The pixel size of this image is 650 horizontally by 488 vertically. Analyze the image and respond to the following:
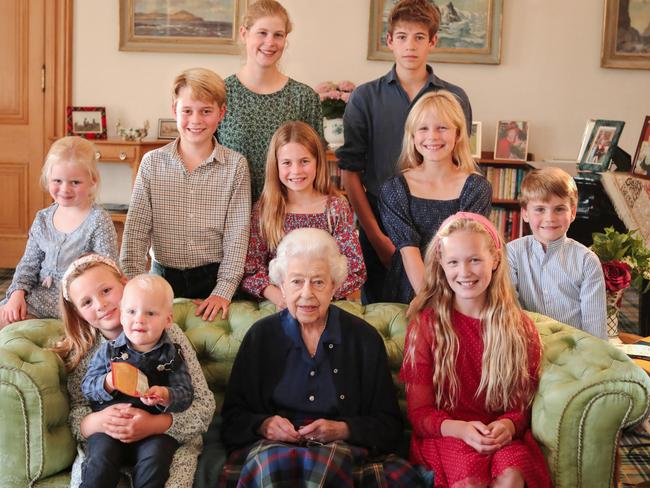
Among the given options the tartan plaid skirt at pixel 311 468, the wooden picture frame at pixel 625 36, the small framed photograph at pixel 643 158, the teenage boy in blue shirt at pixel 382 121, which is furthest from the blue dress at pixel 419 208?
the wooden picture frame at pixel 625 36

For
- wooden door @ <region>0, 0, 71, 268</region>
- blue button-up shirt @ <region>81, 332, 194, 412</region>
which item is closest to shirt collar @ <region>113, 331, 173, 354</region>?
blue button-up shirt @ <region>81, 332, 194, 412</region>

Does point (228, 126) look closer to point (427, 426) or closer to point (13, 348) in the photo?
point (13, 348)

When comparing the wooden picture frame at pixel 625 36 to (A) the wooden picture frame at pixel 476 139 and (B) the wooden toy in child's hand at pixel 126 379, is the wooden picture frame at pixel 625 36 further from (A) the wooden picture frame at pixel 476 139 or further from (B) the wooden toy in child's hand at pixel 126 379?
(B) the wooden toy in child's hand at pixel 126 379

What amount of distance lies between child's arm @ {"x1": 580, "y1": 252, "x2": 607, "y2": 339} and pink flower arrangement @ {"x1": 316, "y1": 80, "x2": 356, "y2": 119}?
Answer: 3.16 m

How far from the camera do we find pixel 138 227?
2889 mm

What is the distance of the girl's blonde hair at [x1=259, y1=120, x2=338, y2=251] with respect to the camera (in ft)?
9.35

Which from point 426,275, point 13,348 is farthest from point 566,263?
point 13,348

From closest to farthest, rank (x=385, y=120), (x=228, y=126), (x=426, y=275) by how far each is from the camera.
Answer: (x=426, y=275)
(x=228, y=126)
(x=385, y=120)

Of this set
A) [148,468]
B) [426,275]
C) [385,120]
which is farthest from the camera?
[385,120]

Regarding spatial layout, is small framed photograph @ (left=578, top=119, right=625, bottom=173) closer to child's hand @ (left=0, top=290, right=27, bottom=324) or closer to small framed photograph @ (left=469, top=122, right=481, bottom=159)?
small framed photograph @ (left=469, top=122, right=481, bottom=159)

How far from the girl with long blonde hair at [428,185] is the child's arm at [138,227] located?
0.84m

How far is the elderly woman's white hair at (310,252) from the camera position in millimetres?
2322

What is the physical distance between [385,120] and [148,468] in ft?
5.83

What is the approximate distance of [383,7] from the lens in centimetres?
614
